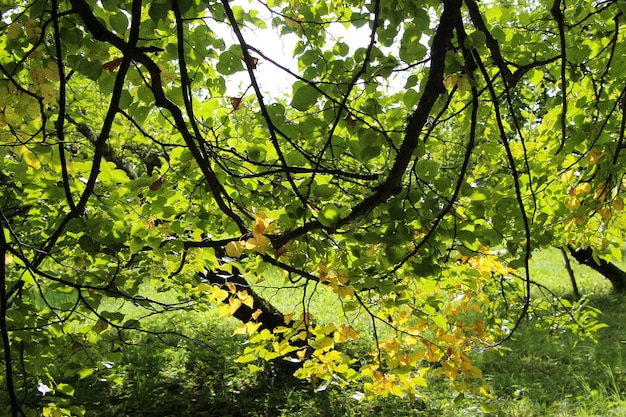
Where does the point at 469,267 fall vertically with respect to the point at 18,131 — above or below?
below

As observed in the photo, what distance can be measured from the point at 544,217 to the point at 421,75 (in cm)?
80

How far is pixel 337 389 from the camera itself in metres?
4.70

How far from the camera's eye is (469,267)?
2.15 m

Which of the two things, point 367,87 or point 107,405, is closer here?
point 367,87

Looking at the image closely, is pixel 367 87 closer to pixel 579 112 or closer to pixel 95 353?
pixel 579 112

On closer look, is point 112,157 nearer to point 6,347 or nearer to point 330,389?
point 330,389

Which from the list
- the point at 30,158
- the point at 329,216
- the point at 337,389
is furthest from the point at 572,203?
the point at 337,389

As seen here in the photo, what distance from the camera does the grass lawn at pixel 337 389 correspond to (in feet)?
14.2

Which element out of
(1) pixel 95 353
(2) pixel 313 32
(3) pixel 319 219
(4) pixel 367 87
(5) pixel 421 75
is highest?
(2) pixel 313 32

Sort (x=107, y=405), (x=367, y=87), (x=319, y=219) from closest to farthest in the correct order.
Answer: (x=319, y=219) < (x=367, y=87) < (x=107, y=405)

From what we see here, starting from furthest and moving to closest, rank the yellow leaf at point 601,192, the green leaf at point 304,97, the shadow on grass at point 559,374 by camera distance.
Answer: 1. the shadow on grass at point 559,374
2. the yellow leaf at point 601,192
3. the green leaf at point 304,97

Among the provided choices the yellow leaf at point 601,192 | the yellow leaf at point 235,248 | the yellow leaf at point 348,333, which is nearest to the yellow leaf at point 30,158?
the yellow leaf at point 235,248

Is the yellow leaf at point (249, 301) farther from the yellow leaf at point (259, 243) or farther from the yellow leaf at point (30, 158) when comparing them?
the yellow leaf at point (30, 158)

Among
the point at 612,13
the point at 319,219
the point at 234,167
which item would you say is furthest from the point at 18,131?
the point at 612,13
